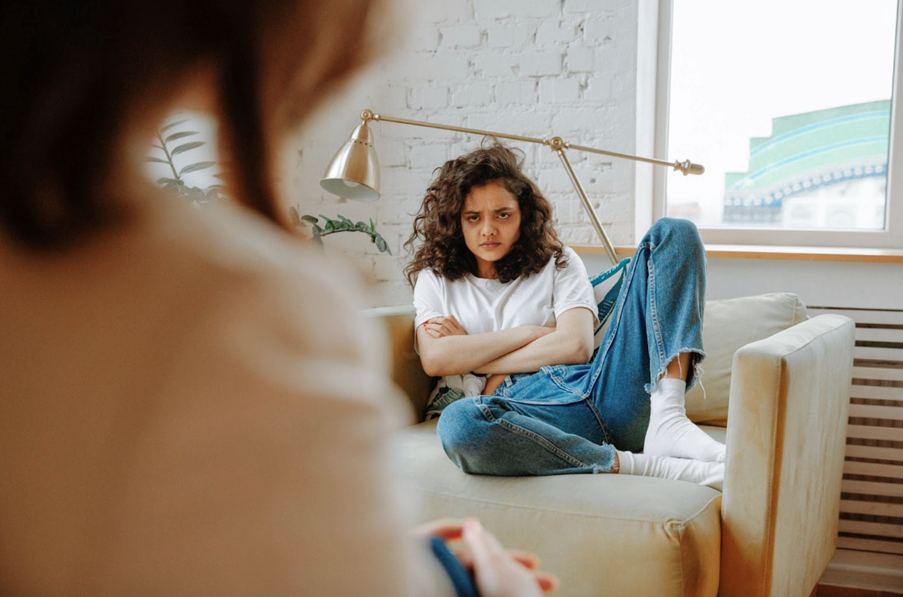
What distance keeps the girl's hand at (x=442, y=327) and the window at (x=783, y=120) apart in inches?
43.1

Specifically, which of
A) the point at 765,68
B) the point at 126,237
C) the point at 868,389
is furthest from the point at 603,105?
the point at 126,237

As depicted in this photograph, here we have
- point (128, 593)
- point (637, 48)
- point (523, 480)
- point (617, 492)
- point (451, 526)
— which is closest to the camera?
point (128, 593)

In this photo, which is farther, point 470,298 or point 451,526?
point 470,298

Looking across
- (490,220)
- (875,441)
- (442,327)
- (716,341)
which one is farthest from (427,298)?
(875,441)

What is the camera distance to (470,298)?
222cm

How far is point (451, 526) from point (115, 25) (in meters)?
0.35

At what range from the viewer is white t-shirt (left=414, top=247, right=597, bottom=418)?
6.96 feet

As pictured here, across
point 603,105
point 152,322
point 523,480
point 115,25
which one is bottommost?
point 523,480

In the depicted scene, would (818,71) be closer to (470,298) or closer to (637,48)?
(637,48)

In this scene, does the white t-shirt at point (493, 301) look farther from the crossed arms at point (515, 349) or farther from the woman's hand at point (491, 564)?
the woman's hand at point (491, 564)

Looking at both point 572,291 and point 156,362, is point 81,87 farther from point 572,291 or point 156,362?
point 572,291

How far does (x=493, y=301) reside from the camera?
86.8 inches

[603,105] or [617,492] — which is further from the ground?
[603,105]

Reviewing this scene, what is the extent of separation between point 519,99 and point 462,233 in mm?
697
